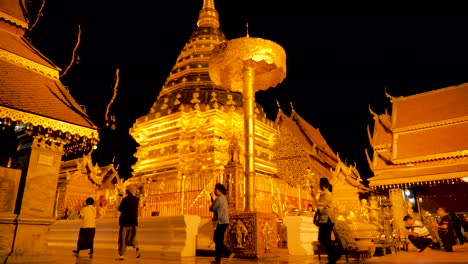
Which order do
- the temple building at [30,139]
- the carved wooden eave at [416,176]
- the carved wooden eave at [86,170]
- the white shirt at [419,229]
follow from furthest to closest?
the carved wooden eave at [86,170] < the carved wooden eave at [416,176] < the white shirt at [419,229] < the temple building at [30,139]

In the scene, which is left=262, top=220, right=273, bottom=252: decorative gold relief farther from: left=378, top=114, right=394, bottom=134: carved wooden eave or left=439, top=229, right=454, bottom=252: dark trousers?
left=378, top=114, right=394, bottom=134: carved wooden eave

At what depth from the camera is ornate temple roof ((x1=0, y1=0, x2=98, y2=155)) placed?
5.41 metres

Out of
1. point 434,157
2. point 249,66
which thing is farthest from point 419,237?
point 249,66

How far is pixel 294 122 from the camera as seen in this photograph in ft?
69.5

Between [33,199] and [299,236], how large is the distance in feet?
16.3

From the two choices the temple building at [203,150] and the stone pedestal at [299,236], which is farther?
the temple building at [203,150]

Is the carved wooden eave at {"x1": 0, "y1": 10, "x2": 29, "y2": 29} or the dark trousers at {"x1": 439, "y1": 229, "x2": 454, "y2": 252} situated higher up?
the carved wooden eave at {"x1": 0, "y1": 10, "x2": 29, "y2": 29}

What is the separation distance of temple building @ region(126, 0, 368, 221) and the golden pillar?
1867mm

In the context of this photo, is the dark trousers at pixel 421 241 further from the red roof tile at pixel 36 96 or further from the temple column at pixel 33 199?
the temple column at pixel 33 199

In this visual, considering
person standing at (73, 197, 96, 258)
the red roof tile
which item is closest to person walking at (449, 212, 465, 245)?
person standing at (73, 197, 96, 258)

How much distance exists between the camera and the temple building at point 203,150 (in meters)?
11.0

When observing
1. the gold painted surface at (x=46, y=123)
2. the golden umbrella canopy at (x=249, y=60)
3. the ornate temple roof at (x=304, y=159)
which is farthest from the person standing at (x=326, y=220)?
the ornate temple roof at (x=304, y=159)

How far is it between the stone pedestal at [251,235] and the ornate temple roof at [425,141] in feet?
30.4

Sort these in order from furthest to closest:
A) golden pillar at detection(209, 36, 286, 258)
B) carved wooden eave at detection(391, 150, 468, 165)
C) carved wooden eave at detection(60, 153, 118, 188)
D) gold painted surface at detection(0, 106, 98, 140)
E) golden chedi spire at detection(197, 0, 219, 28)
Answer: carved wooden eave at detection(60, 153, 118, 188) < golden chedi spire at detection(197, 0, 219, 28) < carved wooden eave at detection(391, 150, 468, 165) < golden pillar at detection(209, 36, 286, 258) < gold painted surface at detection(0, 106, 98, 140)
